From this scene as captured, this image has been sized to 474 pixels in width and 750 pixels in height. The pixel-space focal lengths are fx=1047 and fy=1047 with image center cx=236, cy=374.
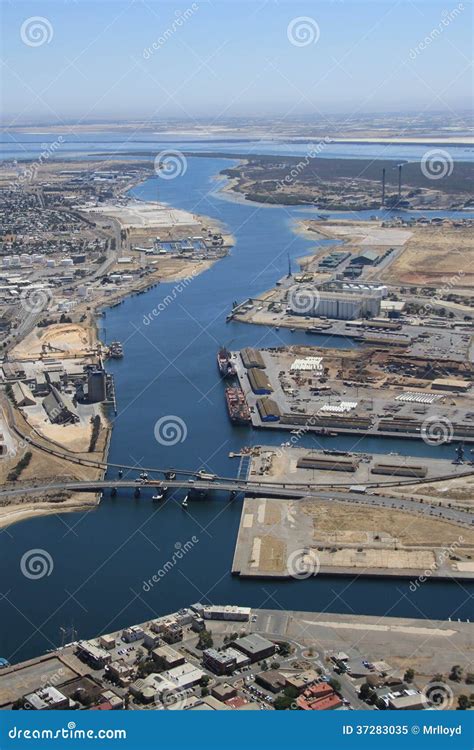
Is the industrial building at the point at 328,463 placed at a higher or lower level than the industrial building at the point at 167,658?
higher

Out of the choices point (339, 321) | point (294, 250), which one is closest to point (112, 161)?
point (294, 250)

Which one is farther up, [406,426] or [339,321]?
[339,321]

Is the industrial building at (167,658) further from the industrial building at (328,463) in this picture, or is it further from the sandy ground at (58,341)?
the sandy ground at (58,341)

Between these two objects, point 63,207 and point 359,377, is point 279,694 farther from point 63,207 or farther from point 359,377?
point 63,207

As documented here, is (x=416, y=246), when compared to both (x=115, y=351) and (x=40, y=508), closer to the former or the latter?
(x=115, y=351)

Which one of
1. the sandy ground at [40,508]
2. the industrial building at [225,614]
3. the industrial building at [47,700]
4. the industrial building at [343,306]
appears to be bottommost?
the industrial building at [47,700]

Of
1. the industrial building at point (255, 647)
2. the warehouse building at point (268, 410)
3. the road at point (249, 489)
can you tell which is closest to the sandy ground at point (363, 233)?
the warehouse building at point (268, 410)

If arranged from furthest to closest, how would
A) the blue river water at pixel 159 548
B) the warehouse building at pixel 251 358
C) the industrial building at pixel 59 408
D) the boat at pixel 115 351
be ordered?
the boat at pixel 115 351 → the warehouse building at pixel 251 358 → the industrial building at pixel 59 408 → the blue river water at pixel 159 548
